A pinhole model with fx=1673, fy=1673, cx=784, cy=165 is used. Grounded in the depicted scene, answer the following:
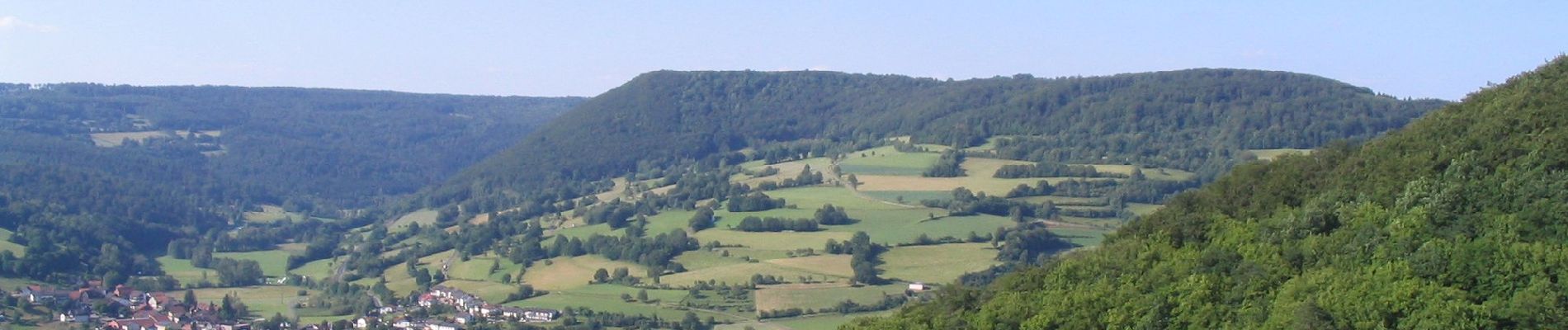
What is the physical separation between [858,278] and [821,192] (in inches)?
886

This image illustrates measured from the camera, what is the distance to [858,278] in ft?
174

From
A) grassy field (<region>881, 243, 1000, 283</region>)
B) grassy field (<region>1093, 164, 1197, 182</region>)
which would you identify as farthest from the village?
grassy field (<region>1093, 164, 1197, 182</region>)

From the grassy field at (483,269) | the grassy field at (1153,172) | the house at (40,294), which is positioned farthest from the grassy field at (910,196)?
the house at (40,294)

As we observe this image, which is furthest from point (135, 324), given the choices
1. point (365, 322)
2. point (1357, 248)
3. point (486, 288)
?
point (1357, 248)

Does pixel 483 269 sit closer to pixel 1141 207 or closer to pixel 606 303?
pixel 606 303

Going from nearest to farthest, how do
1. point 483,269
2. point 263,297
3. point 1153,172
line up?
point 263,297 < point 483,269 < point 1153,172

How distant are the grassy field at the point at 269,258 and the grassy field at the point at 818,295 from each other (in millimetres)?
29386

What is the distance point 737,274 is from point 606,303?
5025 mm

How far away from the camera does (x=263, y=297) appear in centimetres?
6206

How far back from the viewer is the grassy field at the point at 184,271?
68.0 m

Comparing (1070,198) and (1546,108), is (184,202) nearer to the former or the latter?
(1070,198)

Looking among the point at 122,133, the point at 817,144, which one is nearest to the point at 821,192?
the point at 817,144

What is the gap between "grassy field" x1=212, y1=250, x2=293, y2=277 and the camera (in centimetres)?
7331

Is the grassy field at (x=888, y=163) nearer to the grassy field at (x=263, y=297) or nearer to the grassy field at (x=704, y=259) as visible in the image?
the grassy field at (x=704, y=259)
